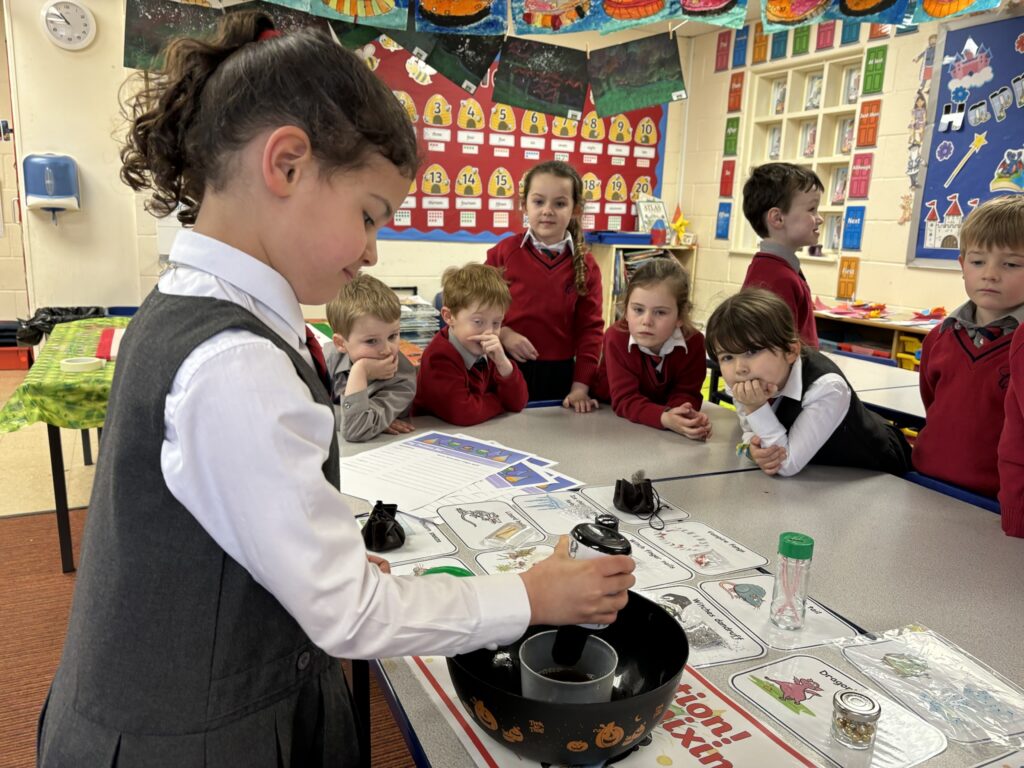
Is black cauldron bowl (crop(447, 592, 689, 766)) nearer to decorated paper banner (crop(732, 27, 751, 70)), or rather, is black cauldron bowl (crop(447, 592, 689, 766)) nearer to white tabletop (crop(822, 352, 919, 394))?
white tabletop (crop(822, 352, 919, 394))

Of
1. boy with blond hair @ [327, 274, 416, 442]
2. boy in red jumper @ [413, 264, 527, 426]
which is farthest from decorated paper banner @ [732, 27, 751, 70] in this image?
boy with blond hair @ [327, 274, 416, 442]

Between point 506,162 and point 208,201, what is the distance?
4.92 m

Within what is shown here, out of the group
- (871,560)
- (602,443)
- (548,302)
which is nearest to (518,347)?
(548,302)

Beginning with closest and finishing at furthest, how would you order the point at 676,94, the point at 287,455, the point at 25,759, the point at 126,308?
the point at 287,455 < the point at 25,759 < the point at 676,94 < the point at 126,308

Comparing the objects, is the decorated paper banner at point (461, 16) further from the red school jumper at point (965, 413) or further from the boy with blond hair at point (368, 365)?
the red school jumper at point (965, 413)

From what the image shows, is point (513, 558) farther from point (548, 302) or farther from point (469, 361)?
point (548, 302)

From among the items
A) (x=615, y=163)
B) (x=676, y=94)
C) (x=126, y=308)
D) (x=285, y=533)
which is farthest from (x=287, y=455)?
(x=615, y=163)

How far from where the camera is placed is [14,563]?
2.60 m

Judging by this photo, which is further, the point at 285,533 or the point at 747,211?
the point at 747,211

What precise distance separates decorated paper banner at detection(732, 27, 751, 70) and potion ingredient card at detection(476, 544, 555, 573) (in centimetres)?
531

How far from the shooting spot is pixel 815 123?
5.21m

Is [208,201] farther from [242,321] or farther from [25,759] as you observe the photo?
[25,759]

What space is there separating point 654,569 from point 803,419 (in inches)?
28.6

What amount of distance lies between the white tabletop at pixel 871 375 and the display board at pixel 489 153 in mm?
3000
